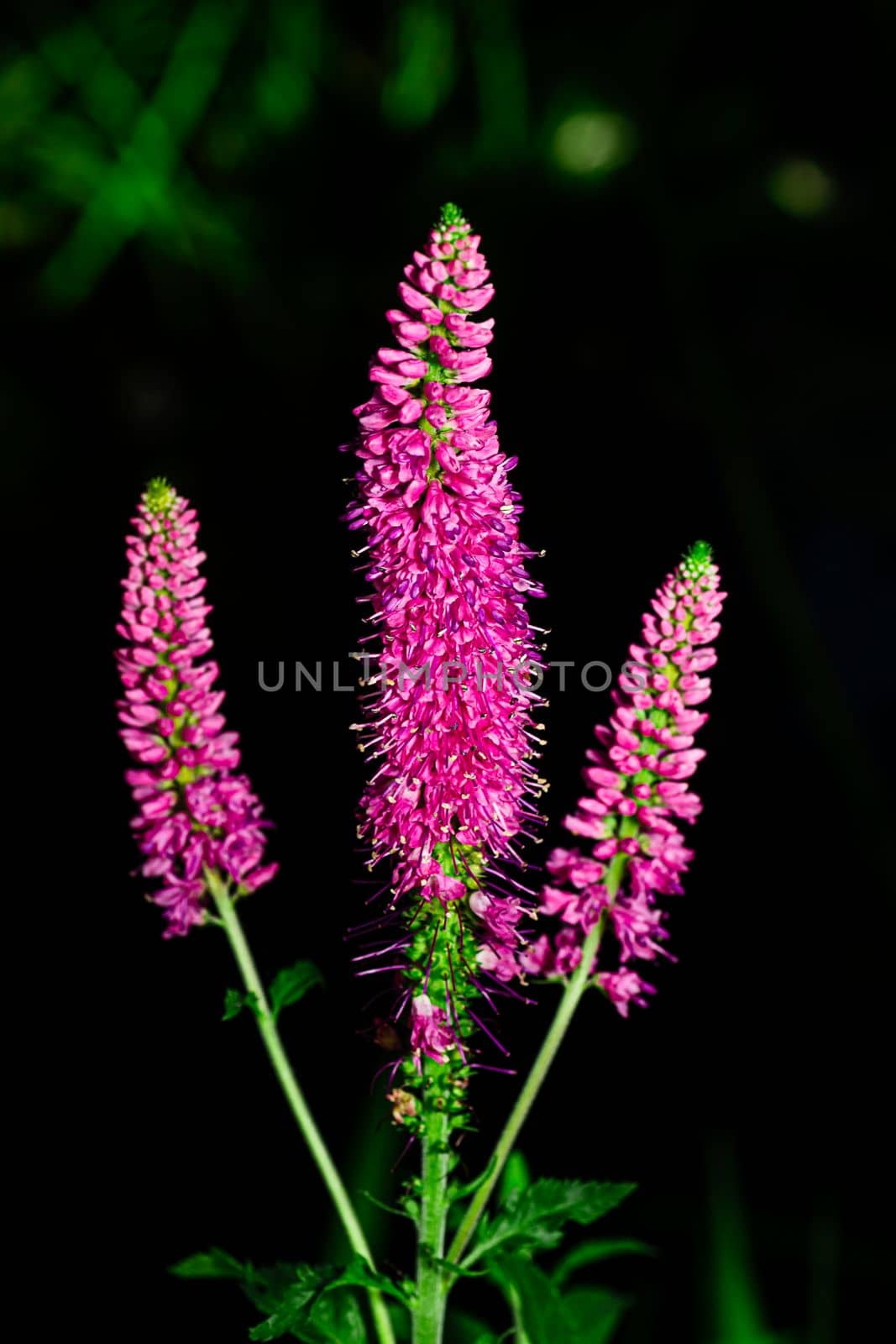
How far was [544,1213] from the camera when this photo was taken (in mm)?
1625

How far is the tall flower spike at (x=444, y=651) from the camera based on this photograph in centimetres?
134

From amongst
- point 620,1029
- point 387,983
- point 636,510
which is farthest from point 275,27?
point 387,983

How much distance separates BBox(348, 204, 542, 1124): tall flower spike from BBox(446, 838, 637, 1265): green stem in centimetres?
8

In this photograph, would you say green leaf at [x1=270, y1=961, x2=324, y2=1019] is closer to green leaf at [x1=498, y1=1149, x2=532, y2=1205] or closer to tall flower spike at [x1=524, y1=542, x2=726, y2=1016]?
tall flower spike at [x1=524, y1=542, x2=726, y2=1016]

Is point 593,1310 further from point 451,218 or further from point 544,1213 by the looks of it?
point 451,218

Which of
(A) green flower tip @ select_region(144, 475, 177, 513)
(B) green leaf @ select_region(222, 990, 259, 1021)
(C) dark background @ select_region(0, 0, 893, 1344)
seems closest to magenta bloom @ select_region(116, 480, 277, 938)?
(A) green flower tip @ select_region(144, 475, 177, 513)

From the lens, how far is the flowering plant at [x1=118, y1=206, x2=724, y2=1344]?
4.53 feet

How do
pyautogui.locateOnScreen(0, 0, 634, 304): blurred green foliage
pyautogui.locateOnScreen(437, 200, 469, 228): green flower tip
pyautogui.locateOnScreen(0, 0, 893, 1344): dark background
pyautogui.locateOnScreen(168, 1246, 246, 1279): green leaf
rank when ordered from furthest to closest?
pyautogui.locateOnScreen(0, 0, 634, 304): blurred green foliage, pyautogui.locateOnScreen(0, 0, 893, 1344): dark background, pyautogui.locateOnScreen(168, 1246, 246, 1279): green leaf, pyautogui.locateOnScreen(437, 200, 469, 228): green flower tip

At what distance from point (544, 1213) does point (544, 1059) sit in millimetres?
242

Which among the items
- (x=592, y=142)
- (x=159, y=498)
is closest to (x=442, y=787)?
(x=159, y=498)

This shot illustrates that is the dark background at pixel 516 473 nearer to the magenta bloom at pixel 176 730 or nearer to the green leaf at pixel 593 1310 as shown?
the green leaf at pixel 593 1310

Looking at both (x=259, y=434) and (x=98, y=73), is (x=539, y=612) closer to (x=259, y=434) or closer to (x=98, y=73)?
(x=259, y=434)

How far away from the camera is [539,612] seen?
3.94m

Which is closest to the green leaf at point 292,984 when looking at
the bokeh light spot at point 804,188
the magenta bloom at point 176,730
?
the magenta bloom at point 176,730
